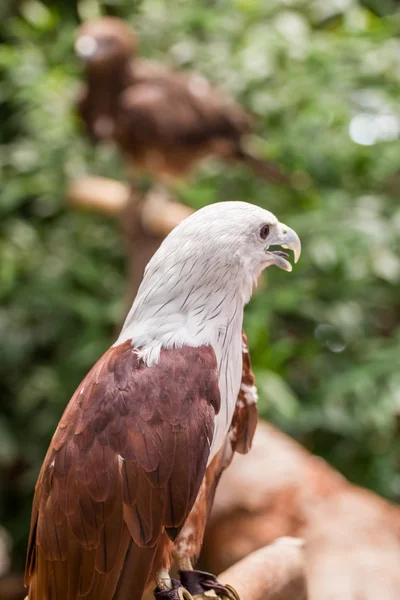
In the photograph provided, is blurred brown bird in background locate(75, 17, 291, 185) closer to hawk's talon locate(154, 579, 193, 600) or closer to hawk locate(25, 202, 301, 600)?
hawk locate(25, 202, 301, 600)

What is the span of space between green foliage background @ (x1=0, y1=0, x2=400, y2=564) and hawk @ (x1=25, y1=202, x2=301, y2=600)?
2800 mm

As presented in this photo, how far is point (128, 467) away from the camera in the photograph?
56.2 inches

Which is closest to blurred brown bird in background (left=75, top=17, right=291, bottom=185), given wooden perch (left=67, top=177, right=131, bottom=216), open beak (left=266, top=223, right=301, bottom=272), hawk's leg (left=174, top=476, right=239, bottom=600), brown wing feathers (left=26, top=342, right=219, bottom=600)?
wooden perch (left=67, top=177, right=131, bottom=216)

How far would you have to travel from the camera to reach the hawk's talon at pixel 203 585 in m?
1.67

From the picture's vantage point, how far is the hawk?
4.69ft

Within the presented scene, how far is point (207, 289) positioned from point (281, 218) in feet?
11.2

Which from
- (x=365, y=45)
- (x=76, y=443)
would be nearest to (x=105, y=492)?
(x=76, y=443)

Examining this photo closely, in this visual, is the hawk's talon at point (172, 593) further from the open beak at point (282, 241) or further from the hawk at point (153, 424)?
the open beak at point (282, 241)

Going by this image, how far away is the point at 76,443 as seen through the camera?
57.1 inches

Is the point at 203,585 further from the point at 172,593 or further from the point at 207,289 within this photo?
the point at 207,289

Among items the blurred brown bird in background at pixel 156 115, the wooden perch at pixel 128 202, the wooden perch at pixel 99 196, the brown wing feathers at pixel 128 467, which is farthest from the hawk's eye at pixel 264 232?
the blurred brown bird in background at pixel 156 115

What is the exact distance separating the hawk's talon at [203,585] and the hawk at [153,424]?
124mm

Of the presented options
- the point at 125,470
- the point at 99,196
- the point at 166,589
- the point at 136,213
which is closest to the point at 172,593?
the point at 166,589

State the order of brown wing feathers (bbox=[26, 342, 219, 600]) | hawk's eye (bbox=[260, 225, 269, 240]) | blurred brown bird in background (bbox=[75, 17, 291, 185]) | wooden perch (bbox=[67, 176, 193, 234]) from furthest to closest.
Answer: blurred brown bird in background (bbox=[75, 17, 291, 185]) < wooden perch (bbox=[67, 176, 193, 234]) < hawk's eye (bbox=[260, 225, 269, 240]) < brown wing feathers (bbox=[26, 342, 219, 600])
